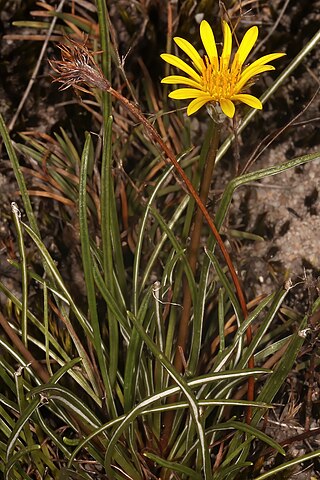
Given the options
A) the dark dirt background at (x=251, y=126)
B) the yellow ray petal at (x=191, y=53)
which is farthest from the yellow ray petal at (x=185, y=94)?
the dark dirt background at (x=251, y=126)

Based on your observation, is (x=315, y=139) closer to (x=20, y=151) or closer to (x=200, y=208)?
(x=20, y=151)

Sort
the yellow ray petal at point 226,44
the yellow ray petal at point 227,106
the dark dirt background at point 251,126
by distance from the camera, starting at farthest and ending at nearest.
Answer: the dark dirt background at point 251,126 < the yellow ray petal at point 226,44 < the yellow ray petal at point 227,106

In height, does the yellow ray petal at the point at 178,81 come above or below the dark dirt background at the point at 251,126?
above

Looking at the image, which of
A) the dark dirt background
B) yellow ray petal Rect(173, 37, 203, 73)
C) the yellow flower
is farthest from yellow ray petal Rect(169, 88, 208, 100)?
the dark dirt background

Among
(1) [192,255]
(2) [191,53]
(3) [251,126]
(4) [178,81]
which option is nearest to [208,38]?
(2) [191,53]

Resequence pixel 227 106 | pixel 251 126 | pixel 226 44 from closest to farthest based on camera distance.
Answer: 1. pixel 227 106
2. pixel 226 44
3. pixel 251 126

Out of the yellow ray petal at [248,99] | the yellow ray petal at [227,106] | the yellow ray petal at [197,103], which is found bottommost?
the yellow ray petal at [248,99]

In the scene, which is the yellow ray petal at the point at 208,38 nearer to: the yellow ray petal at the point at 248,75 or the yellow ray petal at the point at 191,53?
the yellow ray petal at the point at 191,53

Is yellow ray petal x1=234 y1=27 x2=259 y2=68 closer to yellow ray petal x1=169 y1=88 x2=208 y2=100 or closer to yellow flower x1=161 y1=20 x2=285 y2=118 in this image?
yellow flower x1=161 y1=20 x2=285 y2=118

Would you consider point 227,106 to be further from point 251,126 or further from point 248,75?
point 251,126

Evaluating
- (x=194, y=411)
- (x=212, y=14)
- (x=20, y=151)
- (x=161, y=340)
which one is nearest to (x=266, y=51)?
(x=212, y=14)
